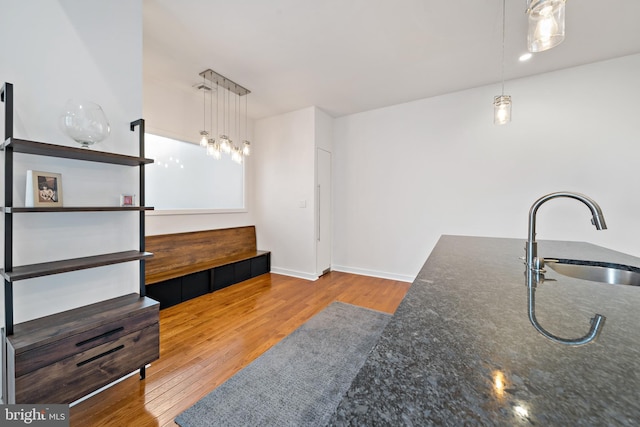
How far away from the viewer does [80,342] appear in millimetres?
1393

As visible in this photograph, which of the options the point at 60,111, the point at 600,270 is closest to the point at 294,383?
the point at 600,270

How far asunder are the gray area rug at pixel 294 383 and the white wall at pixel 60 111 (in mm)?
1092

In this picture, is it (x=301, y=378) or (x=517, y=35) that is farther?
(x=517, y=35)

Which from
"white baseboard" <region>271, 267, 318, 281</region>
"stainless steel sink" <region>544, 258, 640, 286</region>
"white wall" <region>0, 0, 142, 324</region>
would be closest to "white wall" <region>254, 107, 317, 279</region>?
"white baseboard" <region>271, 267, 318, 281</region>

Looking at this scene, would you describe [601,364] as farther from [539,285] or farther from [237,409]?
[237,409]

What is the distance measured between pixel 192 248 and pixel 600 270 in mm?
3924

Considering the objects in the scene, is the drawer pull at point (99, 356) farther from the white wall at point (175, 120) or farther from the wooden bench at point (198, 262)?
the white wall at point (175, 120)

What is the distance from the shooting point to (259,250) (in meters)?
4.49

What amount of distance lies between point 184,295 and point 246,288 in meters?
0.80

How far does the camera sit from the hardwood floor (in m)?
1.50

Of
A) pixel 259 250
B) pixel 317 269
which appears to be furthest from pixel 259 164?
pixel 317 269

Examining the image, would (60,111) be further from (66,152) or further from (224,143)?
(224,143)

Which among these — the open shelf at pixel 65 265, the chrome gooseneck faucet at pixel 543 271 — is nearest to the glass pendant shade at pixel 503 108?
the chrome gooseneck faucet at pixel 543 271

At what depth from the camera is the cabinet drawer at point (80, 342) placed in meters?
1.21
